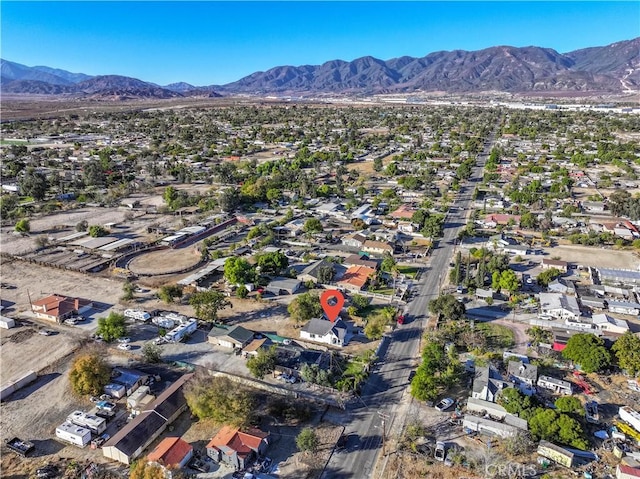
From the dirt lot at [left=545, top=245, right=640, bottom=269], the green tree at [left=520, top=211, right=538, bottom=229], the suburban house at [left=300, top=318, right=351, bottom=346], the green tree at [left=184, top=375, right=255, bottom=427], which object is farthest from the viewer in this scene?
Result: the green tree at [left=520, top=211, right=538, bottom=229]

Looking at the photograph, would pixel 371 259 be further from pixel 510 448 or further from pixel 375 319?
pixel 510 448

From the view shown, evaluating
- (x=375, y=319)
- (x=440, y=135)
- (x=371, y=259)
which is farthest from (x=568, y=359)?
(x=440, y=135)

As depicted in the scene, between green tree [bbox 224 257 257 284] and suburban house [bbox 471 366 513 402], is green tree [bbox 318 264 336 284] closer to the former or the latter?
green tree [bbox 224 257 257 284]

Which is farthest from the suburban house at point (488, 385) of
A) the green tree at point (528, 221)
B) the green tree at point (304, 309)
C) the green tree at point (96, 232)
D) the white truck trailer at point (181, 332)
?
the green tree at point (96, 232)

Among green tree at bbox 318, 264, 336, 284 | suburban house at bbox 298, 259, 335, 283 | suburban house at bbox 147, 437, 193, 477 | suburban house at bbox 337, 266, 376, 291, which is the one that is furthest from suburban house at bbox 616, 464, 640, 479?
suburban house at bbox 298, 259, 335, 283

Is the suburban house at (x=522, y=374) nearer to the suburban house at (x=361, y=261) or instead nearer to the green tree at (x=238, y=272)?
the suburban house at (x=361, y=261)

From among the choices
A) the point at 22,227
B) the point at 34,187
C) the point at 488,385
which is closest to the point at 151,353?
the point at 488,385
